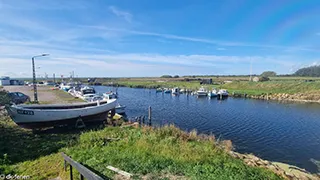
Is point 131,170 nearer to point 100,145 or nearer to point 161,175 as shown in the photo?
point 161,175

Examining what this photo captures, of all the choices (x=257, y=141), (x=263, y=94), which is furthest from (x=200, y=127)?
(x=263, y=94)

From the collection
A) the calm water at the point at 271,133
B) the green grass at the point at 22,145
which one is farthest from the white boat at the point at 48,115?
the calm water at the point at 271,133

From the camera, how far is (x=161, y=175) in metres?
6.68

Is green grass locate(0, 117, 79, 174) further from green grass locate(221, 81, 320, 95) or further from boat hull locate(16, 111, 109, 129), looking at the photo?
green grass locate(221, 81, 320, 95)

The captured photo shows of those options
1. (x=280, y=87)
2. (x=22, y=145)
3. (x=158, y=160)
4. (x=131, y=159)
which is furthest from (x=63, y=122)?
(x=280, y=87)

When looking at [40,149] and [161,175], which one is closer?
[161,175]

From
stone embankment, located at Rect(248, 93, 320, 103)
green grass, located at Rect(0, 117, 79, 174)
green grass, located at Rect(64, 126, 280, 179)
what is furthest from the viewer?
stone embankment, located at Rect(248, 93, 320, 103)

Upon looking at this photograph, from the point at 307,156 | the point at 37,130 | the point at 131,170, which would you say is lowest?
the point at 307,156

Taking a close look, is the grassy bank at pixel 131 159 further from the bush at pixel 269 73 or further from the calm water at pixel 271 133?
the bush at pixel 269 73

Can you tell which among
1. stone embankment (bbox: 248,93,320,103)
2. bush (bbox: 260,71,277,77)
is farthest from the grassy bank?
bush (bbox: 260,71,277,77)

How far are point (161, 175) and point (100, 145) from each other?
484 centimetres

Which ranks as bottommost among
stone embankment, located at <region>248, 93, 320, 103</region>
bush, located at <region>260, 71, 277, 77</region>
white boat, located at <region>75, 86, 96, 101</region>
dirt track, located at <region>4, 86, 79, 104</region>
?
stone embankment, located at <region>248, 93, 320, 103</region>

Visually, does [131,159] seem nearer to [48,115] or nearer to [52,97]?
[48,115]

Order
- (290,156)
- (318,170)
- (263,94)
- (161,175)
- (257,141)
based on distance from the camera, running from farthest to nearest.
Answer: (263,94) → (257,141) → (290,156) → (318,170) → (161,175)
